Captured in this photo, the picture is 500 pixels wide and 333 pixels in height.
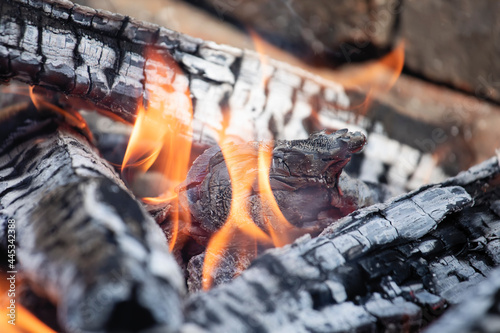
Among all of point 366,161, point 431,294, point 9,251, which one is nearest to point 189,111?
point 9,251

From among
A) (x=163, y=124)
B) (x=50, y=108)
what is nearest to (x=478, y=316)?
(x=163, y=124)

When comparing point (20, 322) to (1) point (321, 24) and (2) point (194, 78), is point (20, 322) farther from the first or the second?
(1) point (321, 24)

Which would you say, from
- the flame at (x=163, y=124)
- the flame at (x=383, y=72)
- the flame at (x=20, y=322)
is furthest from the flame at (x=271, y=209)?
the flame at (x=383, y=72)

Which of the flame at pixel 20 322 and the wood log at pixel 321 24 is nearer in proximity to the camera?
the flame at pixel 20 322

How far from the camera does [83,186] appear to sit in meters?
1.02

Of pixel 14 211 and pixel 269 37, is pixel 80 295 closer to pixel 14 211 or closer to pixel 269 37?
pixel 14 211

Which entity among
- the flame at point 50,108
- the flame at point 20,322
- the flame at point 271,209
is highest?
the flame at point 271,209

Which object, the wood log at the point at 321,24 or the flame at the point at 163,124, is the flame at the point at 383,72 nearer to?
the wood log at the point at 321,24

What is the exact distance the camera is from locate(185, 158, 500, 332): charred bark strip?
92cm

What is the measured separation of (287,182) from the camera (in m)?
1.31

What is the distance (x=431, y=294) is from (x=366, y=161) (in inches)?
39.6

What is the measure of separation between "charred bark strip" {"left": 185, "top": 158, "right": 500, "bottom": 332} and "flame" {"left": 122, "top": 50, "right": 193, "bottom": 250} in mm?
580

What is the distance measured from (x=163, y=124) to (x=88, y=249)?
2.75ft

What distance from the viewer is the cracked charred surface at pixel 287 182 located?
128cm
